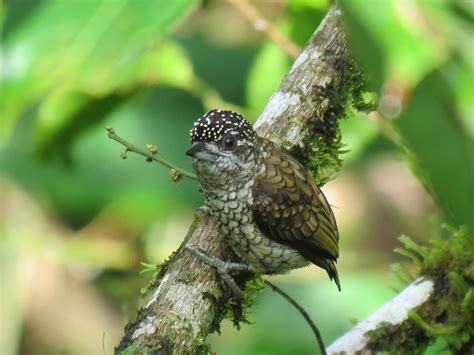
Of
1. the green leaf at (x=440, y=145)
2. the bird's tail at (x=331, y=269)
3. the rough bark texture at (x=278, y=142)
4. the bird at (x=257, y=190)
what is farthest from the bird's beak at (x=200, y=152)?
the green leaf at (x=440, y=145)

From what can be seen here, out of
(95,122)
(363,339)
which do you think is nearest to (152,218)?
(95,122)

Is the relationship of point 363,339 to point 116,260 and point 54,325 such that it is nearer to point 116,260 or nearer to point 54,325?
point 116,260

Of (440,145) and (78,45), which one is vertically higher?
(440,145)

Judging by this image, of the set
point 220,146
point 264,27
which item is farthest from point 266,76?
point 220,146

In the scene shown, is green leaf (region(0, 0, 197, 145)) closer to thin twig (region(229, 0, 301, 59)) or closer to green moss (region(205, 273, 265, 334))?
thin twig (region(229, 0, 301, 59))

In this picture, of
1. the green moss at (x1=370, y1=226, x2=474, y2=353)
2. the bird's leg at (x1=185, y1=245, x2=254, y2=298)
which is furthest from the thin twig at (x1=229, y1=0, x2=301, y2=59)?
the bird's leg at (x1=185, y1=245, x2=254, y2=298)

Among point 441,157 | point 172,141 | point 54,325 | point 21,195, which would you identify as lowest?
point 54,325

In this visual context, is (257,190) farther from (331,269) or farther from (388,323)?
(388,323)
